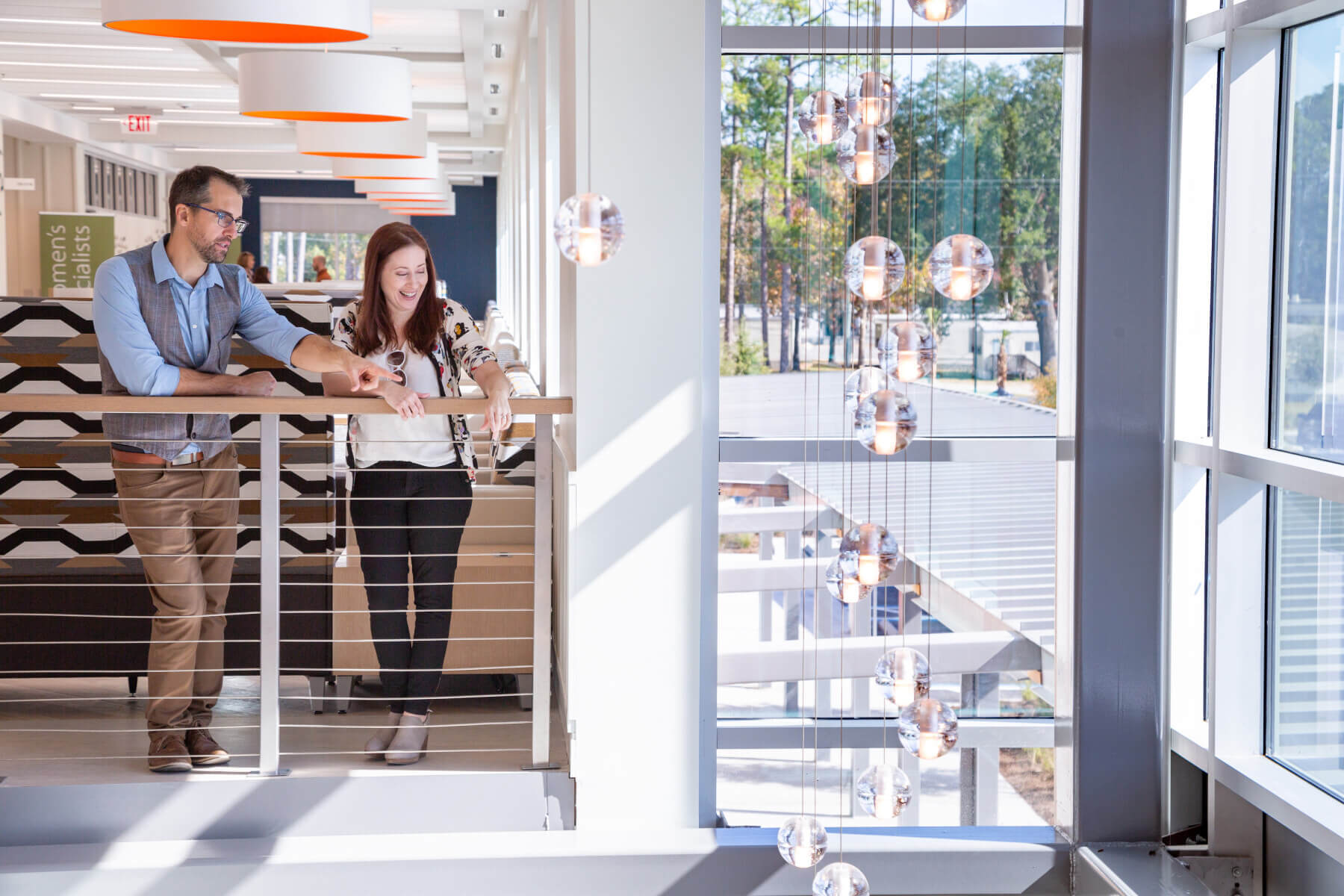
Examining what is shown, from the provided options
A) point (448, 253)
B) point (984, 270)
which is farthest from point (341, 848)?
point (448, 253)

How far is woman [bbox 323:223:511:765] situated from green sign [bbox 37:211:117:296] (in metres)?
10.4

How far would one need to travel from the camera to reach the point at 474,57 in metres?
8.91

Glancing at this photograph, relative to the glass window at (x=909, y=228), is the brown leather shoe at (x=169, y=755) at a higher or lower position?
lower

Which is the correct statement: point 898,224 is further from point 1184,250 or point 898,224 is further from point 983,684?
point 983,684

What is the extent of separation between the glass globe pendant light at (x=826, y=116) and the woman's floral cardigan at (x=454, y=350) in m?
1.76

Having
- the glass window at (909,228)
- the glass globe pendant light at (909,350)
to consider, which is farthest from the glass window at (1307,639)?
the glass globe pendant light at (909,350)

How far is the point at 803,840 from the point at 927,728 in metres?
0.22

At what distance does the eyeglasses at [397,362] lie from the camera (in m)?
3.01

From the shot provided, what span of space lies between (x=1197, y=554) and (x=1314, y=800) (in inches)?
24.1

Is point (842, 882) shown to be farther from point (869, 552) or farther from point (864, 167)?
point (864, 167)

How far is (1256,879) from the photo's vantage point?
8.41 ft

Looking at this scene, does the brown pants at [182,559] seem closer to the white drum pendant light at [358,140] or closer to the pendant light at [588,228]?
the pendant light at [588,228]

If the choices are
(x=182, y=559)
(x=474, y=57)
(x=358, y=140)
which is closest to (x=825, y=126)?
(x=182, y=559)

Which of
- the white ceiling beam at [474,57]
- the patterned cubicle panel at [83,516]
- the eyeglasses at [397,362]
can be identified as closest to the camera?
the eyeglasses at [397,362]
